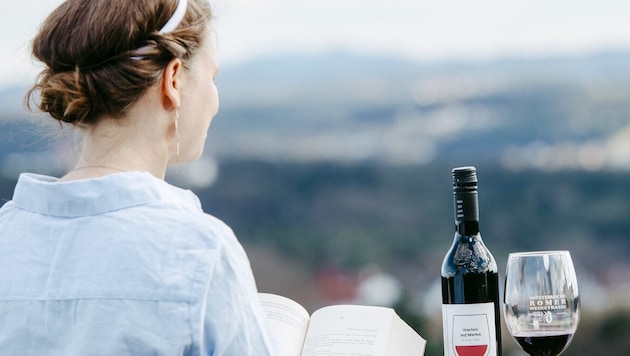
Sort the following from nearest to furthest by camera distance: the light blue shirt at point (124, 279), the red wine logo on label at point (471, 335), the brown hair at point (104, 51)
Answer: the light blue shirt at point (124, 279)
the brown hair at point (104, 51)
the red wine logo on label at point (471, 335)

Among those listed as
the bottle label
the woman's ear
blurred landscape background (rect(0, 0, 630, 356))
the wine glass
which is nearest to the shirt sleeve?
the woman's ear

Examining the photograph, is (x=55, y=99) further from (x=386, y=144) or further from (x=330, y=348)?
(x=386, y=144)

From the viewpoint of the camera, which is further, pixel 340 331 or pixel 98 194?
pixel 340 331

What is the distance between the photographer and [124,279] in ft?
3.32

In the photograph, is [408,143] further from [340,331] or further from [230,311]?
[230,311]

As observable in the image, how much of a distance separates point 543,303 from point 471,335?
0.14 m

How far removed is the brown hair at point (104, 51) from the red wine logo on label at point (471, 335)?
1.87 ft

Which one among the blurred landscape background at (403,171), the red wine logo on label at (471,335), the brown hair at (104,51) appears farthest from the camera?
the blurred landscape background at (403,171)

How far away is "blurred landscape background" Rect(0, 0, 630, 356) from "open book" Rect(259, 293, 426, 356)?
73.4 inches

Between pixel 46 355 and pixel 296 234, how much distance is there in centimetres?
241

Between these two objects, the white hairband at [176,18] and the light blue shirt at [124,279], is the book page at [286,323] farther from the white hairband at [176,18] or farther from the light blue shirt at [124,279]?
the white hairband at [176,18]

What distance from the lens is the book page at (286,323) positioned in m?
1.38

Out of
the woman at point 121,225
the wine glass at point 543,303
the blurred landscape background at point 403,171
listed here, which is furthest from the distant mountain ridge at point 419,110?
the woman at point 121,225

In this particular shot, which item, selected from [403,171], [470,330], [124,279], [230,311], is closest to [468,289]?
[470,330]
